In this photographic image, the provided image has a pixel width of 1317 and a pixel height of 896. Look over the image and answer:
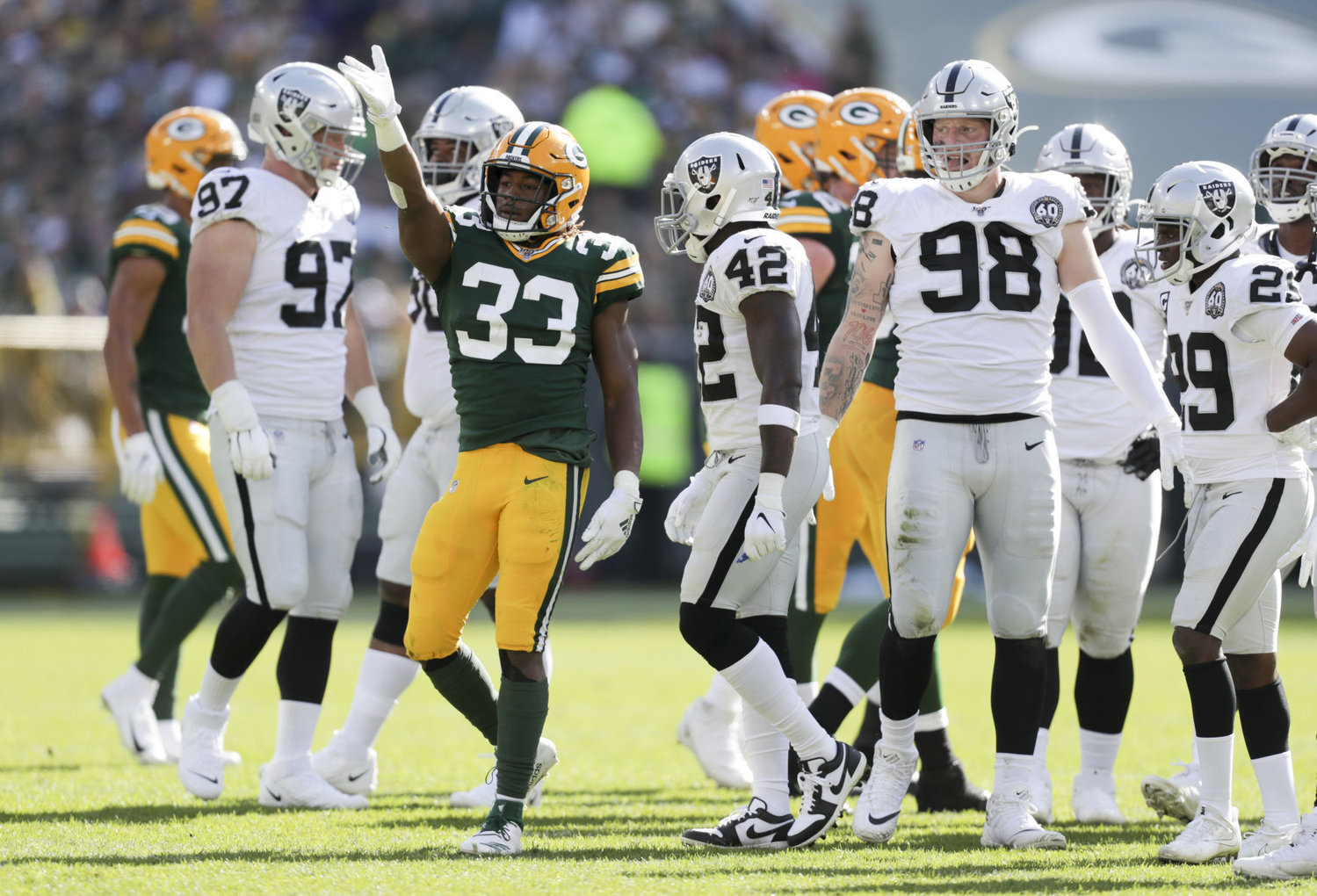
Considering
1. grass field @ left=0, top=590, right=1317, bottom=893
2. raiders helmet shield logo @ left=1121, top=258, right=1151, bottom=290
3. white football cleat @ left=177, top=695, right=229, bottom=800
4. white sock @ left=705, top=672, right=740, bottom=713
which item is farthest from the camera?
white sock @ left=705, top=672, right=740, bottom=713

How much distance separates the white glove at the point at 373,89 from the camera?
13.1ft

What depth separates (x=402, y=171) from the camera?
4.02m

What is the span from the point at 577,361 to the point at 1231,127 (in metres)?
13.1

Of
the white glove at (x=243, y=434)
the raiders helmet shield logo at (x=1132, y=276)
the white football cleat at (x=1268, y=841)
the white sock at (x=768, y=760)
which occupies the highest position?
the raiders helmet shield logo at (x=1132, y=276)

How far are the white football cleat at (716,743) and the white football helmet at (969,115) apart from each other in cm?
223

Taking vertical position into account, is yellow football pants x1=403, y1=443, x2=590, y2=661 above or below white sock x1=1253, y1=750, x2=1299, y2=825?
above

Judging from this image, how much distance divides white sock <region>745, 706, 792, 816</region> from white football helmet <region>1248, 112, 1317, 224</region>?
2.09m

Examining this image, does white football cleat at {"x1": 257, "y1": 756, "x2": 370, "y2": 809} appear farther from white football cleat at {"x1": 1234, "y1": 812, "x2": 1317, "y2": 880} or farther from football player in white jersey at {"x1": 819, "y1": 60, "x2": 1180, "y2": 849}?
white football cleat at {"x1": 1234, "y1": 812, "x2": 1317, "y2": 880}

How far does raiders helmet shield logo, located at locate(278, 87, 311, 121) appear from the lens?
509 cm

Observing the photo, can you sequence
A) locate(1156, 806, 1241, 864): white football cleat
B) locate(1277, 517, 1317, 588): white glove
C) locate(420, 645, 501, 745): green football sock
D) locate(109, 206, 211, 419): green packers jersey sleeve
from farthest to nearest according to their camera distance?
locate(109, 206, 211, 419): green packers jersey sleeve → locate(420, 645, 501, 745): green football sock → locate(1277, 517, 1317, 588): white glove → locate(1156, 806, 1241, 864): white football cleat

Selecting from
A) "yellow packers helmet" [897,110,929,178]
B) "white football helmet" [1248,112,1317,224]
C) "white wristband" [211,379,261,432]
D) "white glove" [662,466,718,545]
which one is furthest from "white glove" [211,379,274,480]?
"white football helmet" [1248,112,1317,224]

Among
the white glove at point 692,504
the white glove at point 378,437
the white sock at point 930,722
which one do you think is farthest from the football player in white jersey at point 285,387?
the white sock at point 930,722

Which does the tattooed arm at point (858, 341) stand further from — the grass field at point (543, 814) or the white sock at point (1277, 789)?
the white sock at point (1277, 789)

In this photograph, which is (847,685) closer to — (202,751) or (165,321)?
(202,751)
